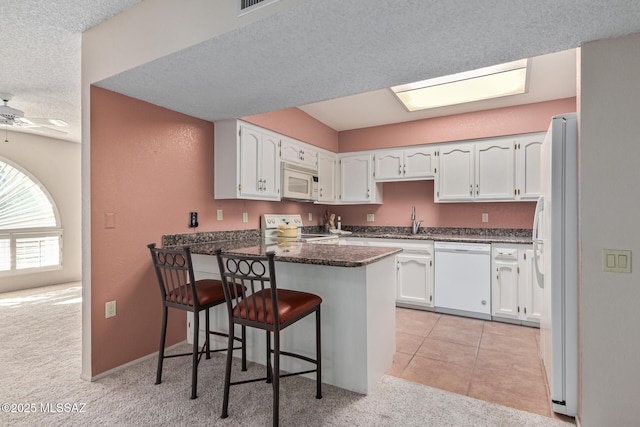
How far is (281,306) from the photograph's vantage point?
186 cm

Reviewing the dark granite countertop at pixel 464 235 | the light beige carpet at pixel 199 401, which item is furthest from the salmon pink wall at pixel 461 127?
the light beige carpet at pixel 199 401

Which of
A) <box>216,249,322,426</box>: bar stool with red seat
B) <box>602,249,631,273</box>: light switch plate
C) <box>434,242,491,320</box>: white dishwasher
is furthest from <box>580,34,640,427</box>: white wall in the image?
<box>434,242,491,320</box>: white dishwasher

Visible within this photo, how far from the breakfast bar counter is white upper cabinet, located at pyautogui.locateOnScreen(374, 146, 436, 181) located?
7.35 feet

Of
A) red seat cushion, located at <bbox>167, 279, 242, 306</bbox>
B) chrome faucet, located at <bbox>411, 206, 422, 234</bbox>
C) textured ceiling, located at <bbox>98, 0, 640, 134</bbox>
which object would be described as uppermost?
textured ceiling, located at <bbox>98, 0, 640, 134</bbox>

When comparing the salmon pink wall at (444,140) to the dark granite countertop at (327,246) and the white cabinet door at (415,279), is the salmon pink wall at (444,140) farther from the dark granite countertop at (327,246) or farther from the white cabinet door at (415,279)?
the white cabinet door at (415,279)

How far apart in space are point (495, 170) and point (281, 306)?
3299 millimetres

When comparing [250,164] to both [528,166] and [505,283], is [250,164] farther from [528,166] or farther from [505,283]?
[528,166]

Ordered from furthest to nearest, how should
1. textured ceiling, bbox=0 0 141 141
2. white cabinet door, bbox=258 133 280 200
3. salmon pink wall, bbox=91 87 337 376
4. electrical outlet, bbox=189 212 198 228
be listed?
white cabinet door, bbox=258 133 280 200, electrical outlet, bbox=189 212 198 228, salmon pink wall, bbox=91 87 337 376, textured ceiling, bbox=0 0 141 141

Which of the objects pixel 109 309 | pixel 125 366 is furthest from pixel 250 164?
pixel 125 366

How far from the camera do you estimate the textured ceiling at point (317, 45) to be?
1.49 m

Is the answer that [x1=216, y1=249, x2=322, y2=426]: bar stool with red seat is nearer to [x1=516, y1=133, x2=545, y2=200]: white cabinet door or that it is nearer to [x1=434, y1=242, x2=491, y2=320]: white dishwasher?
[x1=434, y1=242, x2=491, y2=320]: white dishwasher

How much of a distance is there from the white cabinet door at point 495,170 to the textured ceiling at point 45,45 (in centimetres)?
377

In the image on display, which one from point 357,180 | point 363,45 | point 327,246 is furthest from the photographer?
point 357,180

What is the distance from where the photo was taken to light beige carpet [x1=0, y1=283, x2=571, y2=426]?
73.4 inches
